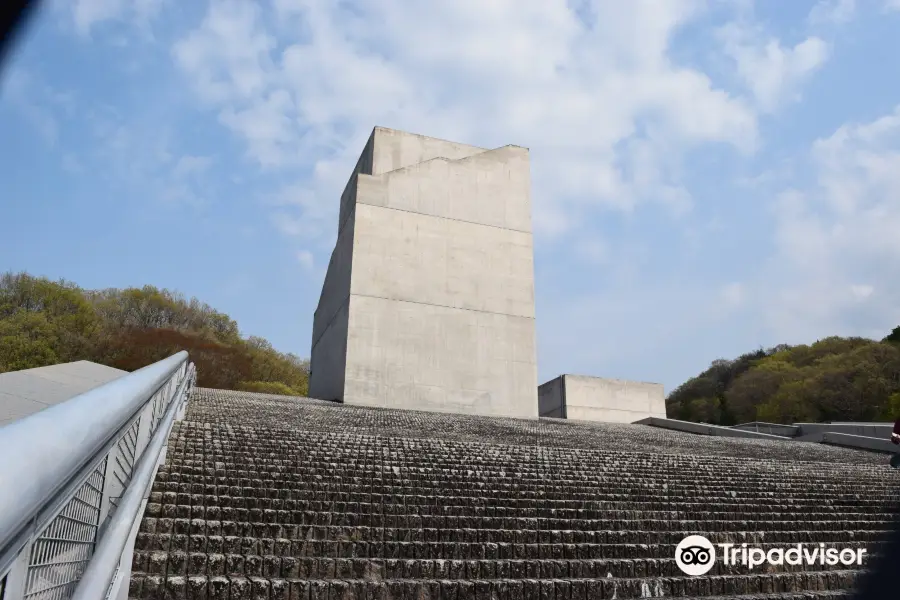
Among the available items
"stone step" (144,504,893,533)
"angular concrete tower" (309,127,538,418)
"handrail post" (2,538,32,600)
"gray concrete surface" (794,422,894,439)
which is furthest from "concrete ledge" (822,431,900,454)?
"handrail post" (2,538,32,600)

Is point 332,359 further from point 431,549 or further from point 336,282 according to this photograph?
point 431,549

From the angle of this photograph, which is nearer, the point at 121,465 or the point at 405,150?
the point at 121,465

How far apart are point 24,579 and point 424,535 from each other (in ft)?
12.3

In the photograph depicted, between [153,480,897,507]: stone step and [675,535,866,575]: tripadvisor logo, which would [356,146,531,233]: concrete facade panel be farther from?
[675,535,866,575]: tripadvisor logo

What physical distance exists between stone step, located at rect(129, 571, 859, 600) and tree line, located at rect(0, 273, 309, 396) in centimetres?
2813

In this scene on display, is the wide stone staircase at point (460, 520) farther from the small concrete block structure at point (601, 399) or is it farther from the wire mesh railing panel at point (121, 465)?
the small concrete block structure at point (601, 399)

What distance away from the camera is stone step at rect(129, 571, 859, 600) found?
3408 millimetres

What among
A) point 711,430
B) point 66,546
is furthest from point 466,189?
point 66,546

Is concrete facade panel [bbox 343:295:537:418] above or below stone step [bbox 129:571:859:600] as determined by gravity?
above

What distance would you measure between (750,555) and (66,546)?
188 inches

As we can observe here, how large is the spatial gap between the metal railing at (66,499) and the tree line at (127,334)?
29.6 meters

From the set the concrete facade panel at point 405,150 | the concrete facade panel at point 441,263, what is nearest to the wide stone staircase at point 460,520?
the concrete facade panel at point 441,263

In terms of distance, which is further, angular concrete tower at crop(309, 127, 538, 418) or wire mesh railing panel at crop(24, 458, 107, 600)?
angular concrete tower at crop(309, 127, 538, 418)

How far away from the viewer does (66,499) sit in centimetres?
116
